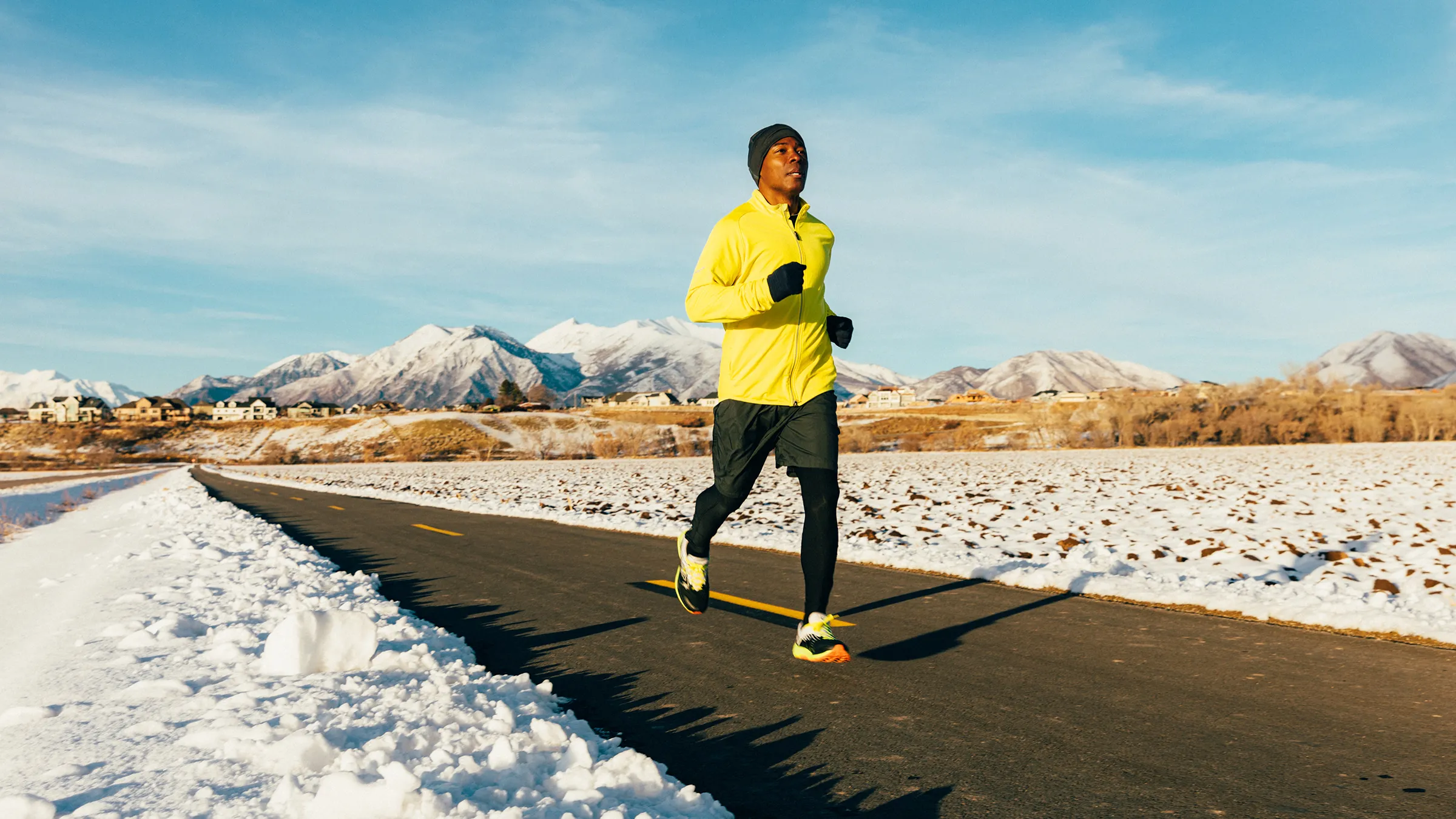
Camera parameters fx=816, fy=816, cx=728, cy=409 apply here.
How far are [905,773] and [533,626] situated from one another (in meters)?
3.11

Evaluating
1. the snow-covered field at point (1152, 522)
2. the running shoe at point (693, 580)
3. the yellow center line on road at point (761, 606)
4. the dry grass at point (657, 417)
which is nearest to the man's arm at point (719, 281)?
the running shoe at point (693, 580)

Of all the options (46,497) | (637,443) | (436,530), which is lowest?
(46,497)

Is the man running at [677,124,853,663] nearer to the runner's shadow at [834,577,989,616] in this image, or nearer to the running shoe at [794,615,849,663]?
the running shoe at [794,615,849,663]

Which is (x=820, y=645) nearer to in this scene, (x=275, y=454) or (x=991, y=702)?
(x=991, y=702)

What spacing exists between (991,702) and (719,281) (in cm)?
234

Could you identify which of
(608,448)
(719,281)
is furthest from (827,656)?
(608,448)

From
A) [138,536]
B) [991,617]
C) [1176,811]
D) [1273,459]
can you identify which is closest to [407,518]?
[138,536]

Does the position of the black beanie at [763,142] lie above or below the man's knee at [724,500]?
above

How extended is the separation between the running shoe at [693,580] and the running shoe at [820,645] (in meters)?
0.85

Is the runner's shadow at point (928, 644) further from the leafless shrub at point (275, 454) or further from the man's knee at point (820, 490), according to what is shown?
the leafless shrub at point (275, 454)

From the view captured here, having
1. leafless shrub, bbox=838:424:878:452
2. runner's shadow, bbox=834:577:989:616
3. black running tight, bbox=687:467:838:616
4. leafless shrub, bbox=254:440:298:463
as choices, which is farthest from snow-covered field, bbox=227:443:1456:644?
leafless shrub, bbox=254:440:298:463

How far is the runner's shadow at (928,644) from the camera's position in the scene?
168 inches

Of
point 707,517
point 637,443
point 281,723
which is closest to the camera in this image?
point 281,723

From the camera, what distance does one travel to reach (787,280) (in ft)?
12.5
